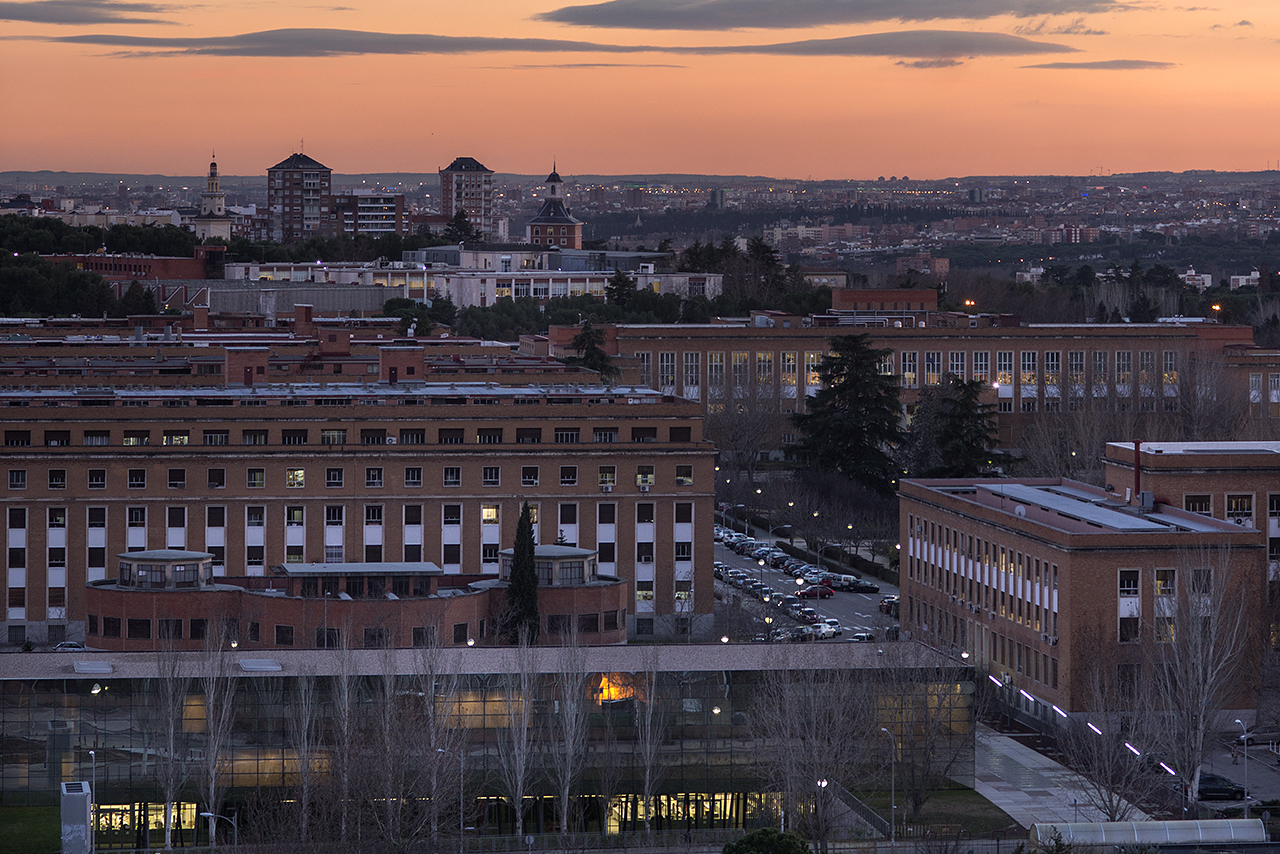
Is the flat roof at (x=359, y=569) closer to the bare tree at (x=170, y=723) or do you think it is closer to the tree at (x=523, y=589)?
the tree at (x=523, y=589)

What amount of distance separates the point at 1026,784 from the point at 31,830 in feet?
70.3

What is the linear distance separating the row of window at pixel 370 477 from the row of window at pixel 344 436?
851mm

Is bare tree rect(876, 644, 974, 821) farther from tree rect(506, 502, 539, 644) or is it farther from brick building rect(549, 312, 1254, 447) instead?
brick building rect(549, 312, 1254, 447)

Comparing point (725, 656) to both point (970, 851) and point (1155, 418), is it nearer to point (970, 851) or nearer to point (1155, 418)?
point (970, 851)

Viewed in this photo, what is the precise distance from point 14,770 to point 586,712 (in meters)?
11.9

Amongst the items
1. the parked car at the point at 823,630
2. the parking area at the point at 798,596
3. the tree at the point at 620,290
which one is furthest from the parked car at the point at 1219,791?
the tree at the point at 620,290

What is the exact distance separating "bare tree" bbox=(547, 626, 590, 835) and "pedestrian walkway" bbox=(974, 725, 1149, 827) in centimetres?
919

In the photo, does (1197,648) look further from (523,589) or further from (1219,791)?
(523,589)

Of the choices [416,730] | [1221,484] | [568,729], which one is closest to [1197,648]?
[1221,484]

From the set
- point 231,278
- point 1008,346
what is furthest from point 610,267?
point 1008,346

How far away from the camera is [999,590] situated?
54.6 metres

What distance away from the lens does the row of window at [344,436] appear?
60.5 m

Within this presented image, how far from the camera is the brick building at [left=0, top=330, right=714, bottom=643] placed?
197ft

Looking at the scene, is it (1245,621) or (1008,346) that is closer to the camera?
(1245,621)
